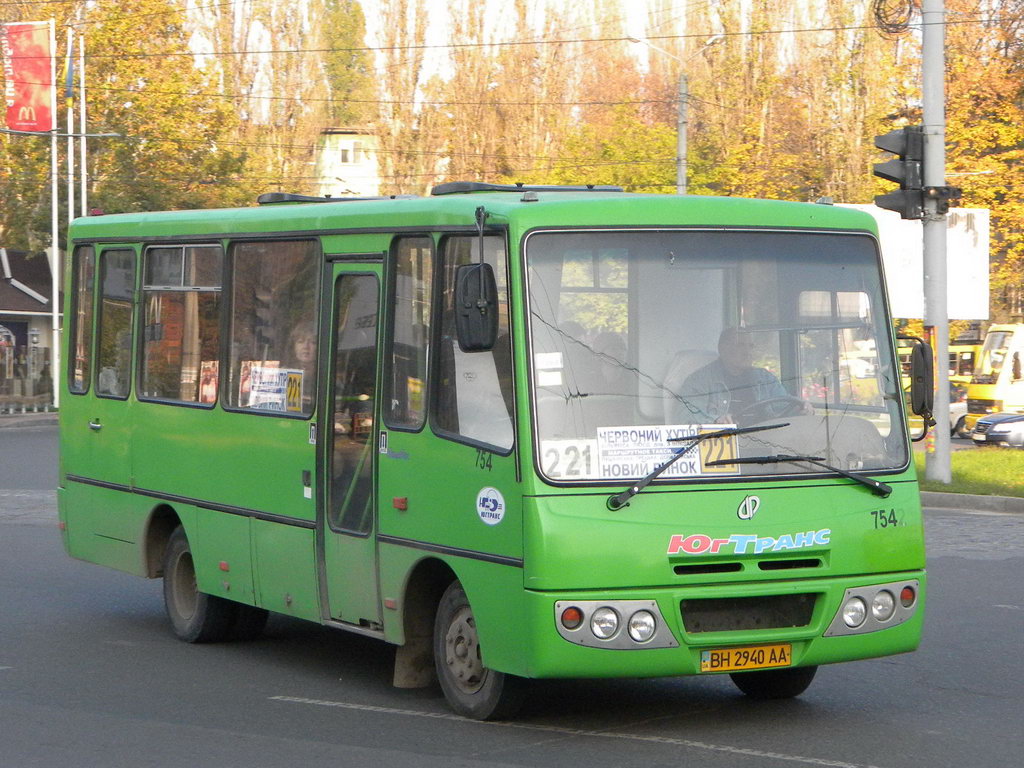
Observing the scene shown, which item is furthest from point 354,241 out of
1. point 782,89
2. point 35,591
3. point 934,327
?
point 782,89

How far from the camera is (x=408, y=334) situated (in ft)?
26.3

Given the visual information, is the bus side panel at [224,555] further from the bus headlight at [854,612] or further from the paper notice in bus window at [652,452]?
the bus headlight at [854,612]

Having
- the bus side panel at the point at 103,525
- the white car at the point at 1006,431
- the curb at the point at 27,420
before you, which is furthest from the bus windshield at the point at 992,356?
the bus side panel at the point at 103,525

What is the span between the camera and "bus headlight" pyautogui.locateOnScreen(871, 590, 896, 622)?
7.33m

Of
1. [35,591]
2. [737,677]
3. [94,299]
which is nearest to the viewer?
[737,677]

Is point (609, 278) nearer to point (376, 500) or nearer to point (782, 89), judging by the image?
point (376, 500)

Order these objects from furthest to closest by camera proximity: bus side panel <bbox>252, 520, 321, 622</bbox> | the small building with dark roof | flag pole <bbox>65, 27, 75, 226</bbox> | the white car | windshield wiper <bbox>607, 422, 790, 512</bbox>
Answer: the small building with dark roof → flag pole <bbox>65, 27, 75, 226</bbox> → the white car → bus side panel <bbox>252, 520, 321, 622</bbox> → windshield wiper <bbox>607, 422, 790, 512</bbox>

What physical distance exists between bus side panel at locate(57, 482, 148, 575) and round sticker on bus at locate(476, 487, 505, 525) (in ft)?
13.1

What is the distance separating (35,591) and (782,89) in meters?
41.1

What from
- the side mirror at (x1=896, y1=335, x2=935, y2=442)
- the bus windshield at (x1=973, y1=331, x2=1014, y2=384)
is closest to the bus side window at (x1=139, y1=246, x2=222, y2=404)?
the side mirror at (x1=896, y1=335, x2=935, y2=442)

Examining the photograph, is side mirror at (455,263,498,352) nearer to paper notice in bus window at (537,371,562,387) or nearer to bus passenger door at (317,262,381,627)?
paper notice in bus window at (537,371,562,387)

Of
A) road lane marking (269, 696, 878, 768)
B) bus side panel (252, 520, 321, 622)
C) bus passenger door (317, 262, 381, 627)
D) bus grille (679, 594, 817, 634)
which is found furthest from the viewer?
bus side panel (252, 520, 321, 622)

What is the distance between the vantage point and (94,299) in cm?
1146

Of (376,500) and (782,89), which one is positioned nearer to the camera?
Result: (376,500)
